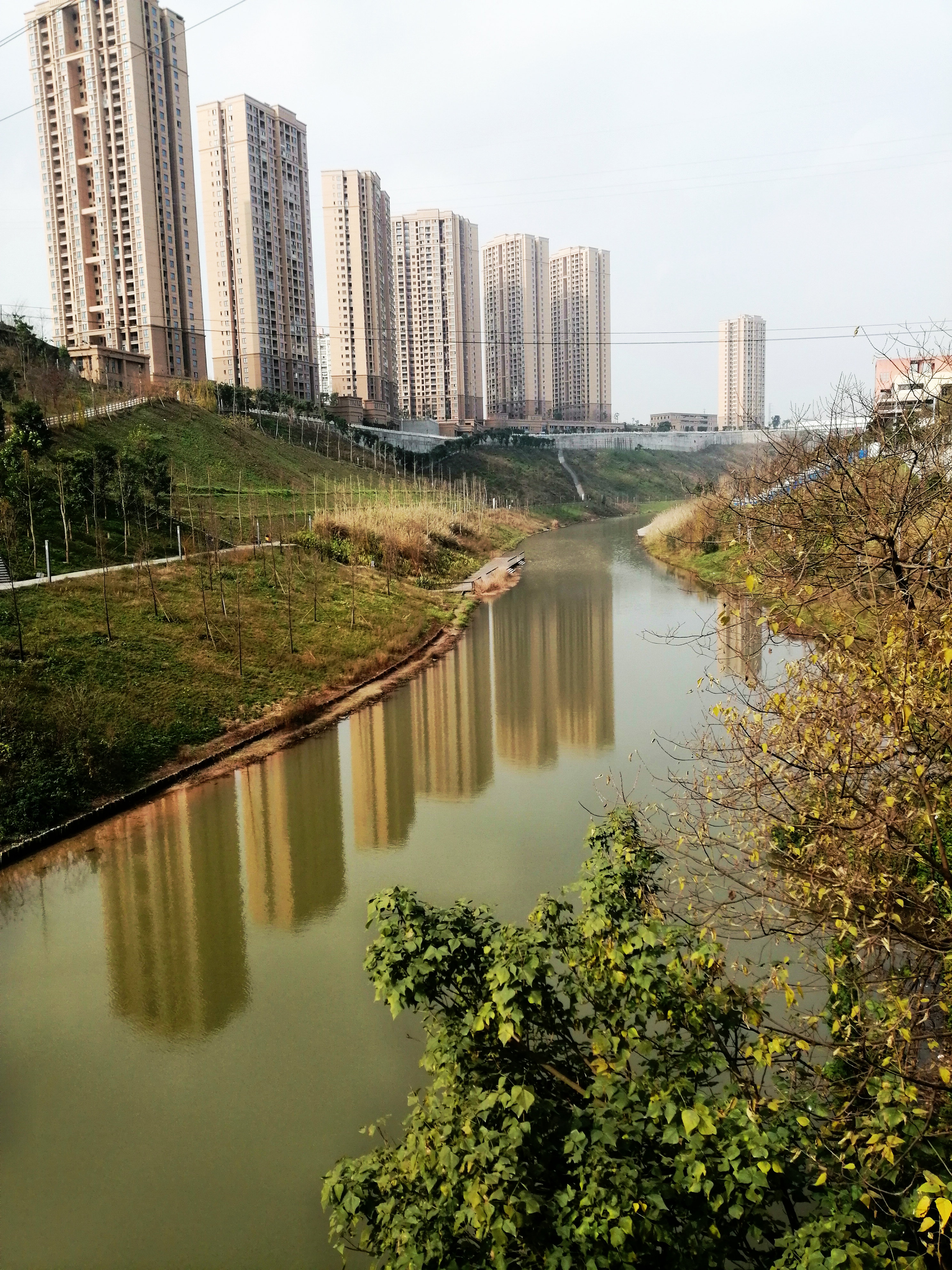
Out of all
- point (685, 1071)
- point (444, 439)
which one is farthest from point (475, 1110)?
point (444, 439)

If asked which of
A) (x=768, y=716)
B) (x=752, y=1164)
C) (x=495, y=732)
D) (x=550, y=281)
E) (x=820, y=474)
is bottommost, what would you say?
(x=495, y=732)

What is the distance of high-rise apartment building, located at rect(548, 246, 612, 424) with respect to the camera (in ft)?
233

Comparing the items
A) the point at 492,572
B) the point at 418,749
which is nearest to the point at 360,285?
the point at 492,572

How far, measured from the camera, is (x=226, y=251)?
4456 centimetres

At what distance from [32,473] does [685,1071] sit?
16.3m

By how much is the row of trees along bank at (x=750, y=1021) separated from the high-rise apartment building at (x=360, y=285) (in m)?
49.9

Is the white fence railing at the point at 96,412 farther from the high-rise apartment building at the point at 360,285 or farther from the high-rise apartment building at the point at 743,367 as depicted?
the high-rise apartment building at the point at 743,367

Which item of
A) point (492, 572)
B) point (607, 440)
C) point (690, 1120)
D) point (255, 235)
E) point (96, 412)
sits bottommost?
point (492, 572)

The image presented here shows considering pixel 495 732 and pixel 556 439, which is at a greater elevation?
pixel 556 439

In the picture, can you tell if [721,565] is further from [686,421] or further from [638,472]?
[686,421]

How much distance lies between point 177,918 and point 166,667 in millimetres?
5493

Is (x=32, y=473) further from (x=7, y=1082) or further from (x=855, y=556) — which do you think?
(x=855, y=556)

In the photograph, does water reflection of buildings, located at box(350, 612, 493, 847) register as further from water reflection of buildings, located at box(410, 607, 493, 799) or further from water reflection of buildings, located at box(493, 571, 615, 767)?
water reflection of buildings, located at box(493, 571, 615, 767)

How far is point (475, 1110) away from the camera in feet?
10.0
